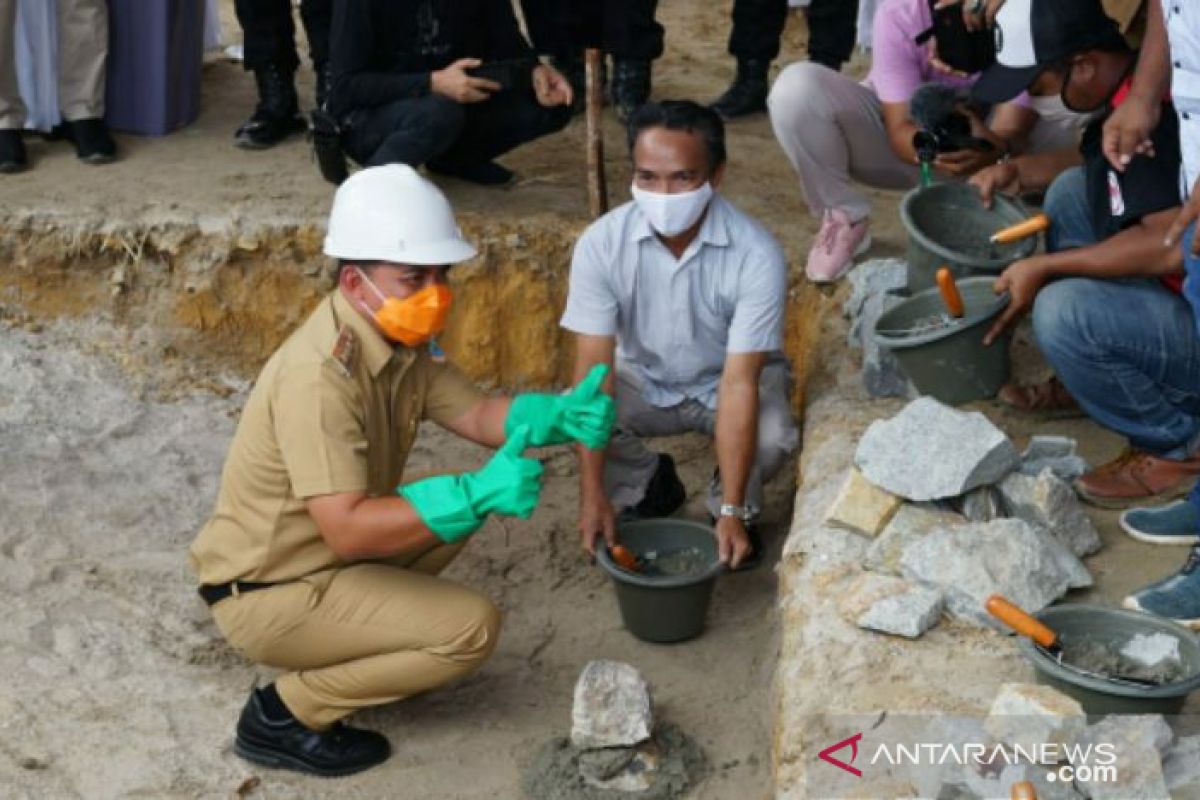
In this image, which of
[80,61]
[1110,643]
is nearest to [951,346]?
[1110,643]

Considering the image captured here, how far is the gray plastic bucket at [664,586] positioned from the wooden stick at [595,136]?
1544 millimetres

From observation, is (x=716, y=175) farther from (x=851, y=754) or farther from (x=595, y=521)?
(x=851, y=754)

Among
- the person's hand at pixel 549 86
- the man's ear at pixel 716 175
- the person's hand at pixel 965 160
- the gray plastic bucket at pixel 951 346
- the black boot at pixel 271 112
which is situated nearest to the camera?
the gray plastic bucket at pixel 951 346

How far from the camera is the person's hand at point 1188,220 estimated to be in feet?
12.8

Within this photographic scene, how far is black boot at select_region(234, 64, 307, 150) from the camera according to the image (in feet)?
22.7

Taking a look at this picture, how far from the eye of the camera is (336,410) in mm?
4098

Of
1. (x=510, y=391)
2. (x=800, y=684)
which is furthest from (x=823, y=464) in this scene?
(x=510, y=391)

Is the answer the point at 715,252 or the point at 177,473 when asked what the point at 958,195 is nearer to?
the point at 715,252

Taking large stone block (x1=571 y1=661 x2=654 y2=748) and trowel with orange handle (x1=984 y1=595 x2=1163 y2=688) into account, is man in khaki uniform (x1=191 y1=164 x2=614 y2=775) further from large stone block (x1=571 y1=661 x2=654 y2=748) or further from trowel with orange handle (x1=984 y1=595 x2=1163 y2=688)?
trowel with orange handle (x1=984 y1=595 x2=1163 y2=688)

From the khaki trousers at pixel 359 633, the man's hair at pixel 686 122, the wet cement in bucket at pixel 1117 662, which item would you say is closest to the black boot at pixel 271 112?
the man's hair at pixel 686 122

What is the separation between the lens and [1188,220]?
4027 mm

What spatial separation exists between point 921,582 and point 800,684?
39 cm

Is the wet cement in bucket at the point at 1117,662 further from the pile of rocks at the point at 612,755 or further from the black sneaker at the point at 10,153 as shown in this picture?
the black sneaker at the point at 10,153

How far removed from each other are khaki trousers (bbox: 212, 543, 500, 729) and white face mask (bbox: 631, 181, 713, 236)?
1129 mm
